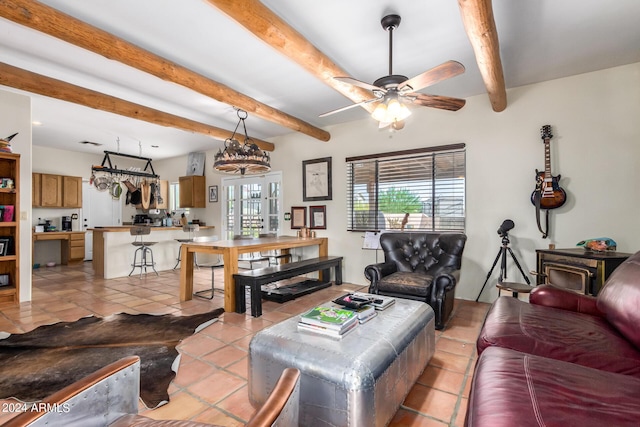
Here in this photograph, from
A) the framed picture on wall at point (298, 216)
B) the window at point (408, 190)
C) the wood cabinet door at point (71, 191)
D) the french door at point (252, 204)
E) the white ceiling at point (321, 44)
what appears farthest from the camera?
the wood cabinet door at point (71, 191)

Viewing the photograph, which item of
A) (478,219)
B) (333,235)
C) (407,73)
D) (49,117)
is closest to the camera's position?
(407,73)

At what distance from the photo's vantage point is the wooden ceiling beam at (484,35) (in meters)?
1.92

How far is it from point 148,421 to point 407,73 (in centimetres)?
364

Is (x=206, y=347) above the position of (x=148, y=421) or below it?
below

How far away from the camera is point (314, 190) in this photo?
546cm

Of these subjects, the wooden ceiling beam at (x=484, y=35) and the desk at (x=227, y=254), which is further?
the desk at (x=227, y=254)

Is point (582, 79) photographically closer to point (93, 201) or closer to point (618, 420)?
point (618, 420)

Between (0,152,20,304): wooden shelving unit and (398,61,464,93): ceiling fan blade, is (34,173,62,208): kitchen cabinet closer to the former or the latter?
(0,152,20,304): wooden shelving unit

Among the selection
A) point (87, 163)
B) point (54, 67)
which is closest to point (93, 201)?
point (87, 163)

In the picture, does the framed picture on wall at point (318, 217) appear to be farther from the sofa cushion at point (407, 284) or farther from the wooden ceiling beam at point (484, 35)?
the wooden ceiling beam at point (484, 35)

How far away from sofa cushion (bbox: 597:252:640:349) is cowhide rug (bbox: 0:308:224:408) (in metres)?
2.67

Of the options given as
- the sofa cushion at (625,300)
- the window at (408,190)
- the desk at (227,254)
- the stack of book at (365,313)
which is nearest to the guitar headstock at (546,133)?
the window at (408,190)

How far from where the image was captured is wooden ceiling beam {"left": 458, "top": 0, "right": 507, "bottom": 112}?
192 cm

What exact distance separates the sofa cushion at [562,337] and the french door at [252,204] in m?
4.65
